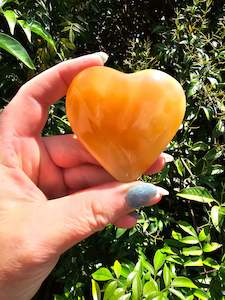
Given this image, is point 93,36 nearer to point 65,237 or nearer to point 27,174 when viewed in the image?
point 27,174

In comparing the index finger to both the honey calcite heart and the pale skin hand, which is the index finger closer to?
the pale skin hand

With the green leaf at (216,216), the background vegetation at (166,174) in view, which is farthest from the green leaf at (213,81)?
the green leaf at (216,216)

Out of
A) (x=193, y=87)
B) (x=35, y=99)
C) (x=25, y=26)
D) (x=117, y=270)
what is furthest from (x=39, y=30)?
(x=117, y=270)

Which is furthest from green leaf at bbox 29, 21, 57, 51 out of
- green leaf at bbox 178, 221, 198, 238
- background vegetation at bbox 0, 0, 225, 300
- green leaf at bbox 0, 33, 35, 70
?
green leaf at bbox 178, 221, 198, 238

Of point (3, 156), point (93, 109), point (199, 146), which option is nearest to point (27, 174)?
point (3, 156)

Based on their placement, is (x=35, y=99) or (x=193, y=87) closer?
(x=35, y=99)

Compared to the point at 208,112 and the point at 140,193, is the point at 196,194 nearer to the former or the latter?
the point at 208,112
